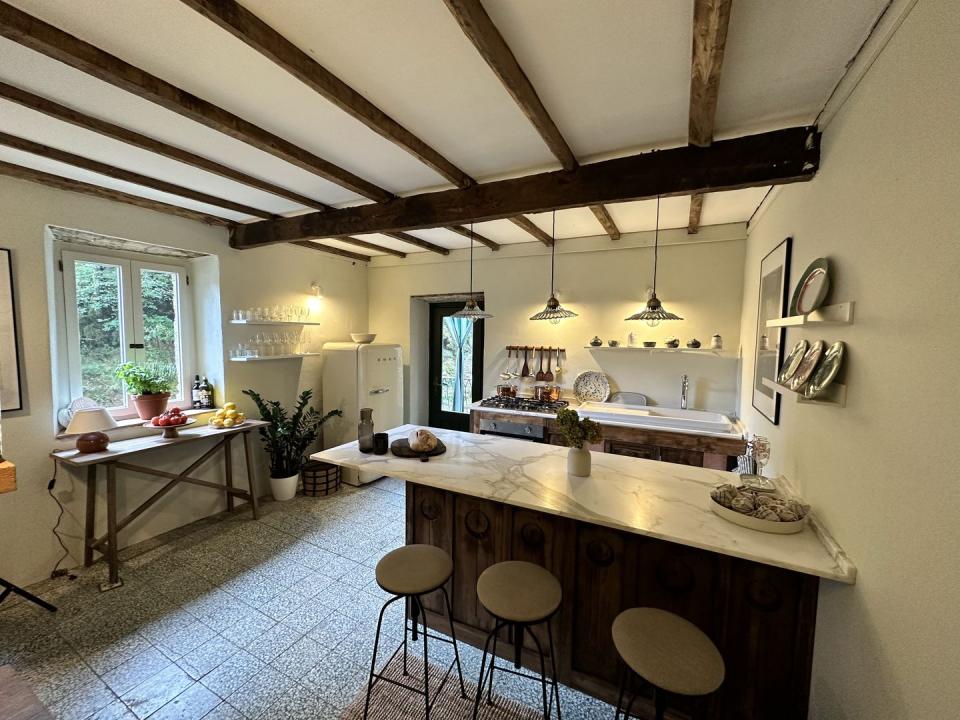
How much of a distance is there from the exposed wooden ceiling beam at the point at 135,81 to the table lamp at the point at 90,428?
Answer: 6.86 feet

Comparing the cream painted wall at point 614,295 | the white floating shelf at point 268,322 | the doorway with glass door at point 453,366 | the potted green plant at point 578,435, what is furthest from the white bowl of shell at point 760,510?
the white floating shelf at point 268,322

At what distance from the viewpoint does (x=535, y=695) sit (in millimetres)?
1714

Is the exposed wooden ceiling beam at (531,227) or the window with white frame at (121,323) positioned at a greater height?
Answer: the exposed wooden ceiling beam at (531,227)

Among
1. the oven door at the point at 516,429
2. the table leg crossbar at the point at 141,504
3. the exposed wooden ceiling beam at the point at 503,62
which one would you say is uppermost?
the exposed wooden ceiling beam at the point at 503,62

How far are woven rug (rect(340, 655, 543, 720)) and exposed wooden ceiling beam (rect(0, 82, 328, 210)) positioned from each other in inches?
111

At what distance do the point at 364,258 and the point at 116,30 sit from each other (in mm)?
3617

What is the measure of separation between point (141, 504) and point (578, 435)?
3.34m

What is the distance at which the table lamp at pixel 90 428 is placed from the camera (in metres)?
2.43

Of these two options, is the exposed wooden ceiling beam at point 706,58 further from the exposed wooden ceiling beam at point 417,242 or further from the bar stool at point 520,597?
the exposed wooden ceiling beam at point 417,242

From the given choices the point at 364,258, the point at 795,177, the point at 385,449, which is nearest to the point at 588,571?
the point at 385,449

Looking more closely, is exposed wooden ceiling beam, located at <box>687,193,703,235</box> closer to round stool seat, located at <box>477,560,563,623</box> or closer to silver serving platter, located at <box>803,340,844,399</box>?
silver serving platter, located at <box>803,340,844,399</box>

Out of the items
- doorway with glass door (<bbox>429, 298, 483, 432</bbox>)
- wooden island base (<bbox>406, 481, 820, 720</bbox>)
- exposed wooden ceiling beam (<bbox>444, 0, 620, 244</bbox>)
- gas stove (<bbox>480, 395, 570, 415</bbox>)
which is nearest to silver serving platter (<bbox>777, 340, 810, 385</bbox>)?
wooden island base (<bbox>406, 481, 820, 720</bbox>)

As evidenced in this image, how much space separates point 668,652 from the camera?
1.16 meters

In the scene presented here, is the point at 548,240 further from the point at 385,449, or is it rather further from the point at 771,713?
the point at 771,713
